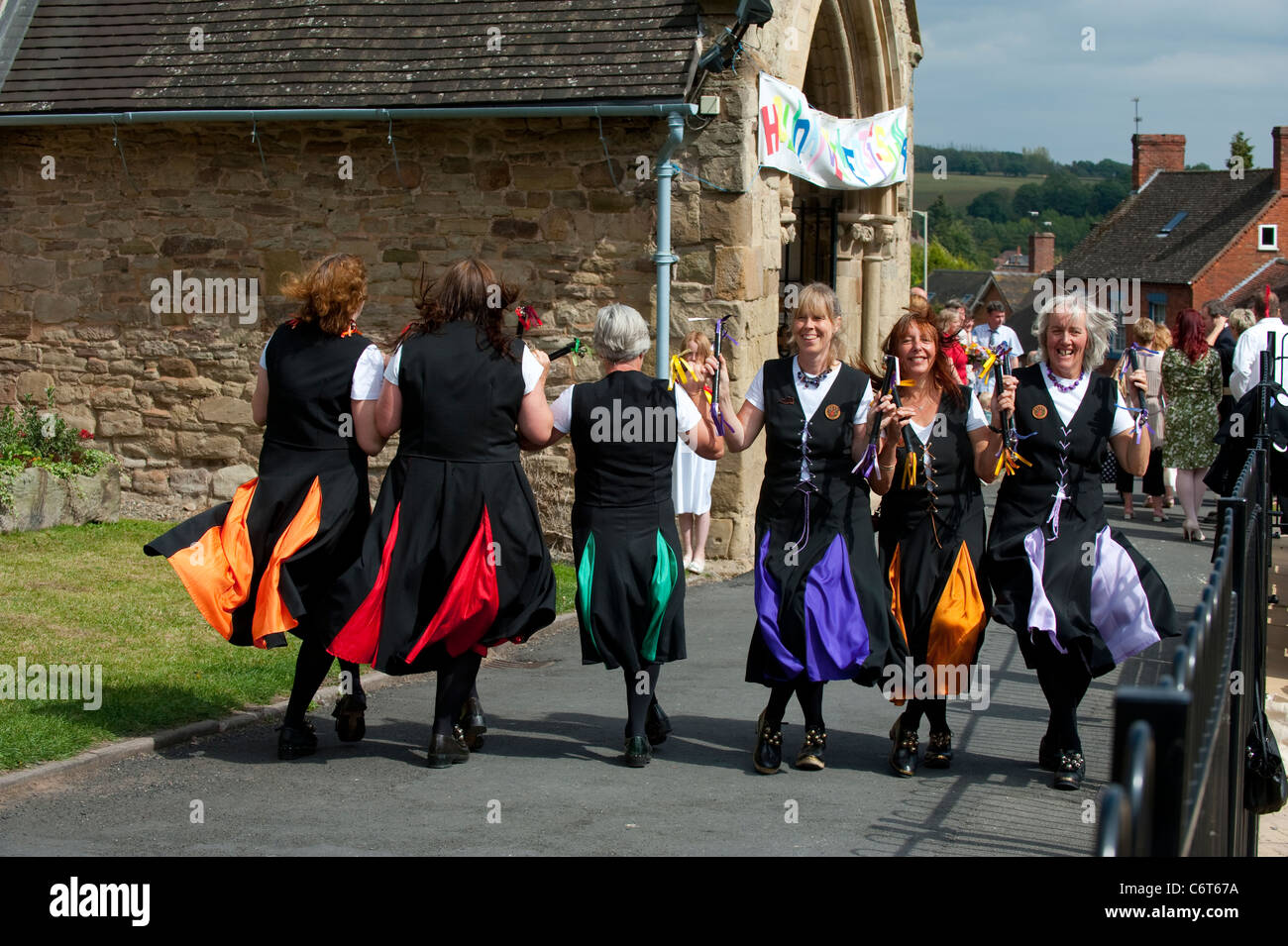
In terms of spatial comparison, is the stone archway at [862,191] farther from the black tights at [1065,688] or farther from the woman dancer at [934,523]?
the black tights at [1065,688]

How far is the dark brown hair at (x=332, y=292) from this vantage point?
229 inches

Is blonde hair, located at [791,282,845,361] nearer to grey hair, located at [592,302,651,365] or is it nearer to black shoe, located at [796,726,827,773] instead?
grey hair, located at [592,302,651,365]

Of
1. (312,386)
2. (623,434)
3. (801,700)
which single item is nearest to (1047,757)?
(801,700)

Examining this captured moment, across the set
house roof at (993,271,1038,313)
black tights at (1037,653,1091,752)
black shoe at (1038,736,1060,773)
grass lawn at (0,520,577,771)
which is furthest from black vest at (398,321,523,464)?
house roof at (993,271,1038,313)

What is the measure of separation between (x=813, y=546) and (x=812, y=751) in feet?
2.82

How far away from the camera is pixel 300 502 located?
5.92 meters

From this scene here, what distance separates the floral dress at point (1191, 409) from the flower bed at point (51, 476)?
906 centimetres

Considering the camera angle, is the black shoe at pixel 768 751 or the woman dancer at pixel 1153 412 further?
the woman dancer at pixel 1153 412

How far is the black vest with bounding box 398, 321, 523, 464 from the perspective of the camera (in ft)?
18.7

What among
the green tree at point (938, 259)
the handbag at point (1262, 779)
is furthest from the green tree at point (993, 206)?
the handbag at point (1262, 779)

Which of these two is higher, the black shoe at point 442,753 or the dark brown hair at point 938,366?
the dark brown hair at point 938,366

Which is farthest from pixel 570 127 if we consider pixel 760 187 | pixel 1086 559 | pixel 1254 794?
pixel 1254 794
